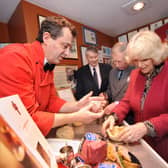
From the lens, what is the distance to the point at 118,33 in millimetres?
3076

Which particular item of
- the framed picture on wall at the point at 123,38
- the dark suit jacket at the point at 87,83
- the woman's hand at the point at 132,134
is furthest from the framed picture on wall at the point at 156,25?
the woman's hand at the point at 132,134

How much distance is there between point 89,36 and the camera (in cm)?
252

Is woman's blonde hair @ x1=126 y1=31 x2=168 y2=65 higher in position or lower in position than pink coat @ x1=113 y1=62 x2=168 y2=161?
higher

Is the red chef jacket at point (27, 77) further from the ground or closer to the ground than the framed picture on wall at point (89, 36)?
closer to the ground

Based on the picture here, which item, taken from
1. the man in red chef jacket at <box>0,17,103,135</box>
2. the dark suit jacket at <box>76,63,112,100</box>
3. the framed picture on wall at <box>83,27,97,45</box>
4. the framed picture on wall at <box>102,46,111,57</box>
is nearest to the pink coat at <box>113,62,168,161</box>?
the man in red chef jacket at <box>0,17,103,135</box>

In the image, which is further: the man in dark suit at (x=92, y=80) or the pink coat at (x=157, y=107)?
the man in dark suit at (x=92, y=80)

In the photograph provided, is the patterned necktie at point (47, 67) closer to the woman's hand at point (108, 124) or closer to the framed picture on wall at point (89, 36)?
the woman's hand at point (108, 124)

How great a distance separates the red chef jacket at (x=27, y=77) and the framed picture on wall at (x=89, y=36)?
1.60 m

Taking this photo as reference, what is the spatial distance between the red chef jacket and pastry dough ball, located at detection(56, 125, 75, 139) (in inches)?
6.0

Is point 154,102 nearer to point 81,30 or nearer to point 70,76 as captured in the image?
point 70,76

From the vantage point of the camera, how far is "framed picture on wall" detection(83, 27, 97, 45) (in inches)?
95.1

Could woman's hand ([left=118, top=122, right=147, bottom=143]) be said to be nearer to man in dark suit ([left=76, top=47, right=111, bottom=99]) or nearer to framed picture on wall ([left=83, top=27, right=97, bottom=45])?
man in dark suit ([left=76, top=47, right=111, bottom=99])

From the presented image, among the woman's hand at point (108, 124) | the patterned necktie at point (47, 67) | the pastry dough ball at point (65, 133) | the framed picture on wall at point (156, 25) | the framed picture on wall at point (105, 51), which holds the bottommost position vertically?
the pastry dough ball at point (65, 133)

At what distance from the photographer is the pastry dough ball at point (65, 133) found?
0.86 meters
